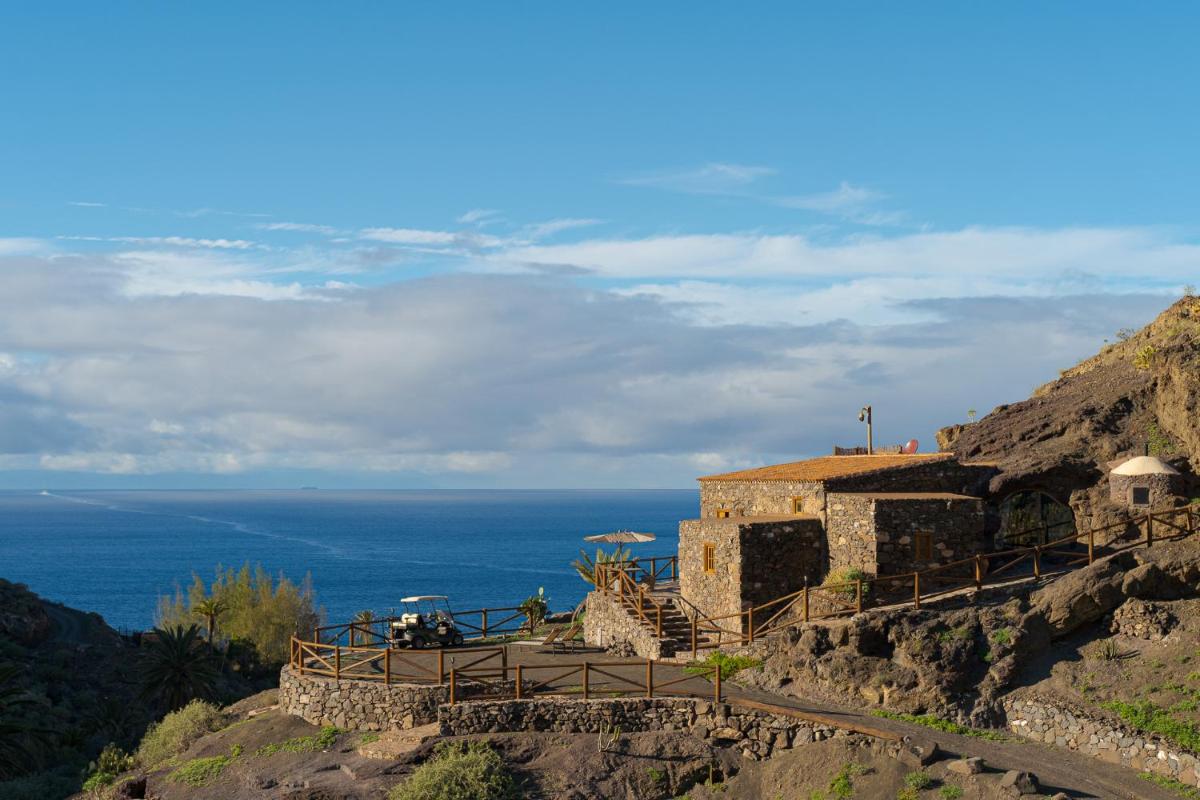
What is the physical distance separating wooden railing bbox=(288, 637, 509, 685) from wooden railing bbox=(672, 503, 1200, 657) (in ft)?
20.6

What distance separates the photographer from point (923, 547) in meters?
32.2

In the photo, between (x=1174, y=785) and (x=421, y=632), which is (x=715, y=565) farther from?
(x=1174, y=785)

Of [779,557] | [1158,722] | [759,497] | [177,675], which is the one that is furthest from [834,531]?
[177,675]

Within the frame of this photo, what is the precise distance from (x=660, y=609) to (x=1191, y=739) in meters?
14.6

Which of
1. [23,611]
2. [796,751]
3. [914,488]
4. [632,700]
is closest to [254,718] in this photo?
[632,700]

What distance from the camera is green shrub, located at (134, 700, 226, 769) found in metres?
31.3

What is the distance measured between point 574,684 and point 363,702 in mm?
5491

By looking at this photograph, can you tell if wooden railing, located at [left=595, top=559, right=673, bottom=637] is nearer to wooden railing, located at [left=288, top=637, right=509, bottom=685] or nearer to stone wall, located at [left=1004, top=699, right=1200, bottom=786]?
wooden railing, located at [left=288, top=637, right=509, bottom=685]

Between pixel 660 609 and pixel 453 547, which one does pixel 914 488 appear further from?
pixel 453 547

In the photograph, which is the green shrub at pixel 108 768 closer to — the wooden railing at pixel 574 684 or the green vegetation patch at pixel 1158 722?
the wooden railing at pixel 574 684

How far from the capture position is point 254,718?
31.3 metres

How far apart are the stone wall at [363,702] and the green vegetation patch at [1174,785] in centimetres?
1616

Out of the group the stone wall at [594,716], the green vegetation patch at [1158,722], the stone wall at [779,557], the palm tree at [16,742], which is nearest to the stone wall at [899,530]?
the stone wall at [779,557]

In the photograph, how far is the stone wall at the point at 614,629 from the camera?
3331 cm
